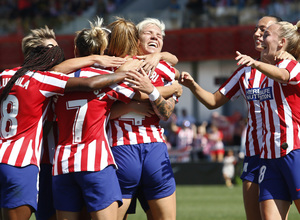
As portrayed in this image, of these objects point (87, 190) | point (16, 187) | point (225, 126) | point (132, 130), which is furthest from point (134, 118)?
point (225, 126)

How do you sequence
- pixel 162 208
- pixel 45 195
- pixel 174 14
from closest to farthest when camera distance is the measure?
pixel 162 208 < pixel 45 195 < pixel 174 14

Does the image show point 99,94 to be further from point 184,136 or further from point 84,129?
point 184,136

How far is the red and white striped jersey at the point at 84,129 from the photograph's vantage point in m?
4.12

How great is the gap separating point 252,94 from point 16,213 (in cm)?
222

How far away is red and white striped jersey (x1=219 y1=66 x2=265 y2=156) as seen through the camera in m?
4.92

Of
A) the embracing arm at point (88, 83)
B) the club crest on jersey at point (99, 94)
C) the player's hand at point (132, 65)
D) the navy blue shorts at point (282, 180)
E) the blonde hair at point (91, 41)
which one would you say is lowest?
the navy blue shorts at point (282, 180)

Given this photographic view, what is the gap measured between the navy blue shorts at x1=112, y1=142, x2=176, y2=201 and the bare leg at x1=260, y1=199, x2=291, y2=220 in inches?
28.9

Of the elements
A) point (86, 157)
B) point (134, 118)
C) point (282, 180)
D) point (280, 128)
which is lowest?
point (282, 180)

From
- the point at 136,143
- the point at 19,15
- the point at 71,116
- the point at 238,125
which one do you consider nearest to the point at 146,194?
the point at 136,143

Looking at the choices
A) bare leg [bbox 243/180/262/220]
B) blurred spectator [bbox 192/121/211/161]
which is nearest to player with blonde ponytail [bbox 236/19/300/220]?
bare leg [bbox 243/180/262/220]

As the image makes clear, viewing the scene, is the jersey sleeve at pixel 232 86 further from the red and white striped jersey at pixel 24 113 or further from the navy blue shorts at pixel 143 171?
the red and white striped jersey at pixel 24 113

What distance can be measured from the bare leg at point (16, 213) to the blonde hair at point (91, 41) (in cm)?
126

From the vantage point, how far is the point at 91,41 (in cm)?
437

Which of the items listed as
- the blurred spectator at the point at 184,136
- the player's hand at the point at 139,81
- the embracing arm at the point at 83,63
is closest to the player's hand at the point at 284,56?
the player's hand at the point at 139,81
